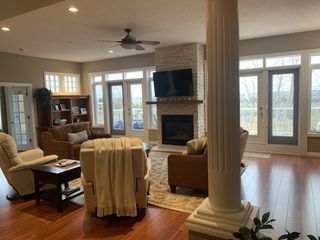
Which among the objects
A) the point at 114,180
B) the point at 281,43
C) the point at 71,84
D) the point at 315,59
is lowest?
the point at 114,180

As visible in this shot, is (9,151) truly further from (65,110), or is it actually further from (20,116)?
(65,110)

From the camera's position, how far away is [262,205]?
340cm

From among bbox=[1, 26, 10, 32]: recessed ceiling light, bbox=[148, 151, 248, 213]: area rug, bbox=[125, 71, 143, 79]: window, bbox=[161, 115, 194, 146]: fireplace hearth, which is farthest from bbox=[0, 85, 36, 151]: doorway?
bbox=[148, 151, 248, 213]: area rug

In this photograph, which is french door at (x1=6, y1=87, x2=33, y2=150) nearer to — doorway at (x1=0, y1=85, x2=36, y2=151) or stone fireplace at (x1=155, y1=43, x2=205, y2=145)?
doorway at (x1=0, y1=85, x2=36, y2=151)

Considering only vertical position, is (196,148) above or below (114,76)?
below

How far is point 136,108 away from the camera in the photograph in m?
8.48

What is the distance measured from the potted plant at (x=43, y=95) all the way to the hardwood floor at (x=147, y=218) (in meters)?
3.88

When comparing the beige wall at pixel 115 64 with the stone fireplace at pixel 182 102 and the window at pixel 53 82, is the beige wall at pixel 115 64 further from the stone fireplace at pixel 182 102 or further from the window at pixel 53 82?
the window at pixel 53 82

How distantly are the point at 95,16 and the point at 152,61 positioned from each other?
12.2ft

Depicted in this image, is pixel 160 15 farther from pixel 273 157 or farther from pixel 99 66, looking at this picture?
pixel 99 66

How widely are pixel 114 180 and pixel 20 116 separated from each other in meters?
6.13

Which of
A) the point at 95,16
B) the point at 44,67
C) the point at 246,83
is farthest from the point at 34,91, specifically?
the point at 246,83

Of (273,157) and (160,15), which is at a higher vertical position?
(160,15)

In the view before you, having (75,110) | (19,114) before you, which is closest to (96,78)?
(75,110)
